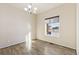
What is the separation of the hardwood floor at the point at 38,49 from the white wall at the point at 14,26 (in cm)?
18

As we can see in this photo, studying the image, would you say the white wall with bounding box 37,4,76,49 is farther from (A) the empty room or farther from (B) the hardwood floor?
(B) the hardwood floor

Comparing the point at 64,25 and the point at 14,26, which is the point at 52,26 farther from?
the point at 14,26

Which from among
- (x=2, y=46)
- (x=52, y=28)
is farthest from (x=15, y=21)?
(x=52, y=28)

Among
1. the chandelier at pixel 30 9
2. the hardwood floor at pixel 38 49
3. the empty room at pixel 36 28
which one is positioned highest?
the chandelier at pixel 30 9

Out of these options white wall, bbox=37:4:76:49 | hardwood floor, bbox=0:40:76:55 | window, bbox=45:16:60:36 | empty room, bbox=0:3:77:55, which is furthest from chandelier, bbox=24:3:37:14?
hardwood floor, bbox=0:40:76:55

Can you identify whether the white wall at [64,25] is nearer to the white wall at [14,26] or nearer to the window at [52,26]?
the window at [52,26]

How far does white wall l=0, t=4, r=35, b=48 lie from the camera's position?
2691mm

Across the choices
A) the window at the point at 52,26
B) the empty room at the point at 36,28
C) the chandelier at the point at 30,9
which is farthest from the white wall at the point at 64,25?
the chandelier at the point at 30,9

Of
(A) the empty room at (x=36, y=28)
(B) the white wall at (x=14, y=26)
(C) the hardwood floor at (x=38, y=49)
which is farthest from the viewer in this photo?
(B) the white wall at (x=14, y=26)

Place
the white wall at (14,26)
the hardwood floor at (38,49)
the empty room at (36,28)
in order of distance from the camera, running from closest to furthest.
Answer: the hardwood floor at (38,49) < the empty room at (36,28) < the white wall at (14,26)

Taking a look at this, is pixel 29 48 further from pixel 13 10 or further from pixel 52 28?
pixel 13 10

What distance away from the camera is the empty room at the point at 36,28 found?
2.48 meters

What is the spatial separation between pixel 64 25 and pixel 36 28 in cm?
86

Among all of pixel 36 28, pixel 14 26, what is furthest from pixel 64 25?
pixel 14 26
